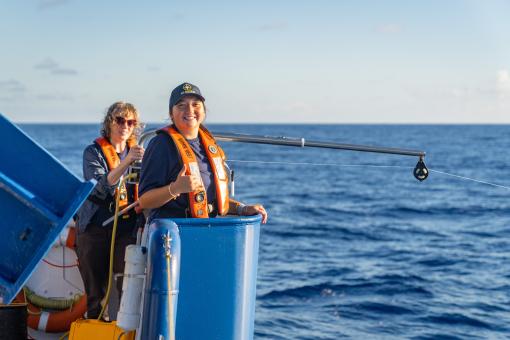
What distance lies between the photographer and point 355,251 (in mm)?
16453

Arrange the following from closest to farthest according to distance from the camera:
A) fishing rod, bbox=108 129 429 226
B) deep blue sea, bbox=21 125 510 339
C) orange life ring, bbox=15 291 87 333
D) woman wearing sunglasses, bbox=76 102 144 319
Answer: fishing rod, bbox=108 129 429 226 → woman wearing sunglasses, bbox=76 102 144 319 → orange life ring, bbox=15 291 87 333 → deep blue sea, bbox=21 125 510 339

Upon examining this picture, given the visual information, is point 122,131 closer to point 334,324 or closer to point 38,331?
point 38,331

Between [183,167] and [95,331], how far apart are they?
3.73ft

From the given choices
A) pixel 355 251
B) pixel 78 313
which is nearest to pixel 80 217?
pixel 78 313

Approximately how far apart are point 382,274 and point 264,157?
46879mm

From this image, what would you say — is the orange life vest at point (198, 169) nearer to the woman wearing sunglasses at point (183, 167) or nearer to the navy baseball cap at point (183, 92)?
the woman wearing sunglasses at point (183, 167)

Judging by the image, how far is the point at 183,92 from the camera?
4133mm

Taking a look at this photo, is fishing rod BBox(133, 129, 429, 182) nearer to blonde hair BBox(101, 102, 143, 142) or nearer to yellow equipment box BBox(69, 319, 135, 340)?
blonde hair BBox(101, 102, 143, 142)

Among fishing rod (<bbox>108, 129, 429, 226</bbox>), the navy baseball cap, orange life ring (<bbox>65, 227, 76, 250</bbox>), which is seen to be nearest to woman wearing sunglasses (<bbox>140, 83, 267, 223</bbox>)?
the navy baseball cap

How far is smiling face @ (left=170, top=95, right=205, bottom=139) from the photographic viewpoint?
4168 millimetres

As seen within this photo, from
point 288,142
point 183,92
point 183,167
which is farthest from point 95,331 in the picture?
point 288,142

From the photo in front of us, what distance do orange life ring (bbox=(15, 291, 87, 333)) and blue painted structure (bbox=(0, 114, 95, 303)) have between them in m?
2.32

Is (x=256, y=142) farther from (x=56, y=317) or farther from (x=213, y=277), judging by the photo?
(x=56, y=317)

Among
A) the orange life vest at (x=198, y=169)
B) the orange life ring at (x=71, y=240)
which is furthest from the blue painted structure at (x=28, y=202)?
the orange life ring at (x=71, y=240)
